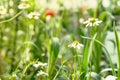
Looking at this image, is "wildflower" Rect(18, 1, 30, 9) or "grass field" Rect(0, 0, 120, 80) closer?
"grass field" Rect(0, 0, 120, 80)

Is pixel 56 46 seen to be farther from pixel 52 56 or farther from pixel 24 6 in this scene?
pixel 24 6

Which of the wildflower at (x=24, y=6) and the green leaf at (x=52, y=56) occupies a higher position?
the wildflower at (x=24, y=6)

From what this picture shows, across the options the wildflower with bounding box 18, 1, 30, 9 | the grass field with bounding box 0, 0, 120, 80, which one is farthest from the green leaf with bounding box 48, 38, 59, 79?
the wildflower with bounding box 18, 1, 30, 9

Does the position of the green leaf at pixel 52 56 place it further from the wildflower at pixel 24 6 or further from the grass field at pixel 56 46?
the wildflower at pixel 24 6

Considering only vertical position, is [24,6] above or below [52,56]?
above

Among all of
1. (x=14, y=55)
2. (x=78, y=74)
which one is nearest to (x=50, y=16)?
(x=14, y=55)

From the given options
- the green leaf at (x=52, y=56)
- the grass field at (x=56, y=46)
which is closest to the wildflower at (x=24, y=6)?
the grass field at (x=56, y=46)

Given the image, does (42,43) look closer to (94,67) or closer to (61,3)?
(61,3)

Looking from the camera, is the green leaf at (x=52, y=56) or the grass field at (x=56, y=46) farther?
the green leaf at (x=52, y=56)

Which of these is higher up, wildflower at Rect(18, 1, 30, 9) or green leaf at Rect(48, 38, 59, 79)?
wildflower at Rect(18, 1, 30, 9)

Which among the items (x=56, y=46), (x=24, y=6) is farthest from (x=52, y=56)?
(x=24, y=6)

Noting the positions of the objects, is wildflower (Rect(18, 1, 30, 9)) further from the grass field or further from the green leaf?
the green leaf
